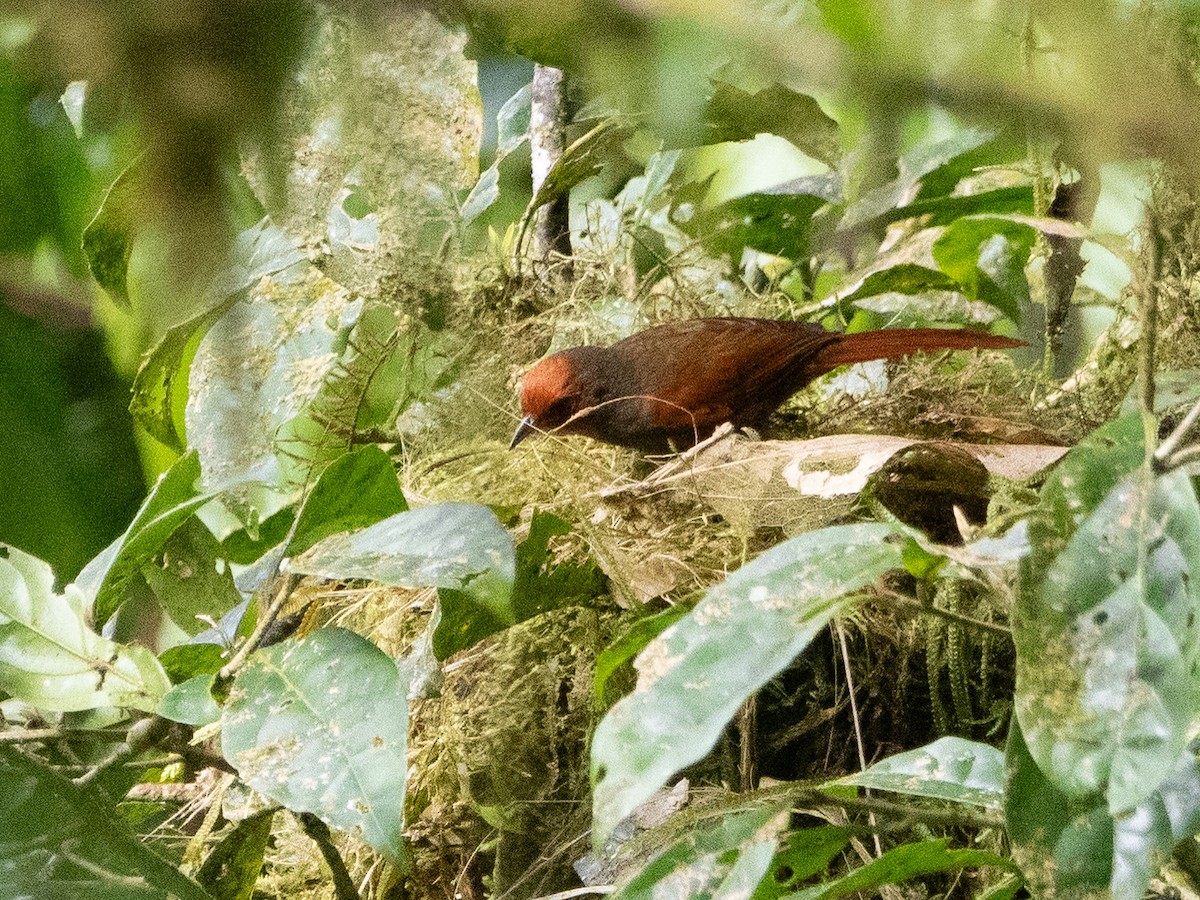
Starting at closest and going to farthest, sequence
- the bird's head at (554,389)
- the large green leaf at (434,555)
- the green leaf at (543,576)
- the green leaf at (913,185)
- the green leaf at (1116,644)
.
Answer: the green leaf at (1116,644)
the large green leaf at (434,555)
the green leaf at (543,576)
the green leaf at (913,185)
the bird's head at (554,389)

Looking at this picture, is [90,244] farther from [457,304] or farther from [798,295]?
[798,295]

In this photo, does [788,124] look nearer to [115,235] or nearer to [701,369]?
[701,369]

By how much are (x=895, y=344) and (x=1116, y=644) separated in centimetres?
120

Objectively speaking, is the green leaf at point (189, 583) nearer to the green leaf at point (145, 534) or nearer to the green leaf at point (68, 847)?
the green leaf at point (145, 534)

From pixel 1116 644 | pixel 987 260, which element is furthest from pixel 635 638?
pixel 987 260

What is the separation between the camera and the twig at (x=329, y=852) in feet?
3.64

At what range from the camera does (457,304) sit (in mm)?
1782

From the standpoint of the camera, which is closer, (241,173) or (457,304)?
(241,173)

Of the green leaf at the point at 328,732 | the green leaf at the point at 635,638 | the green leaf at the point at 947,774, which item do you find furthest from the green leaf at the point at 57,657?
the green leaf at the point at 947,774

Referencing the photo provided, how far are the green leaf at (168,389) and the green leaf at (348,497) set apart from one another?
→ 1.13ft

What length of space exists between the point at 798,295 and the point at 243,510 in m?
1.28

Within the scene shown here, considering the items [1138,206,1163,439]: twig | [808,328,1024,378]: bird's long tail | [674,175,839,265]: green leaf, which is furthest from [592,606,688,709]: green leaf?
[674,175,839,265]: green leaf

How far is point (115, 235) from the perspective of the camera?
22.0 inches

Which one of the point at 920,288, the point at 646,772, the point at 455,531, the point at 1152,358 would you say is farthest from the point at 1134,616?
the point at 920,288
